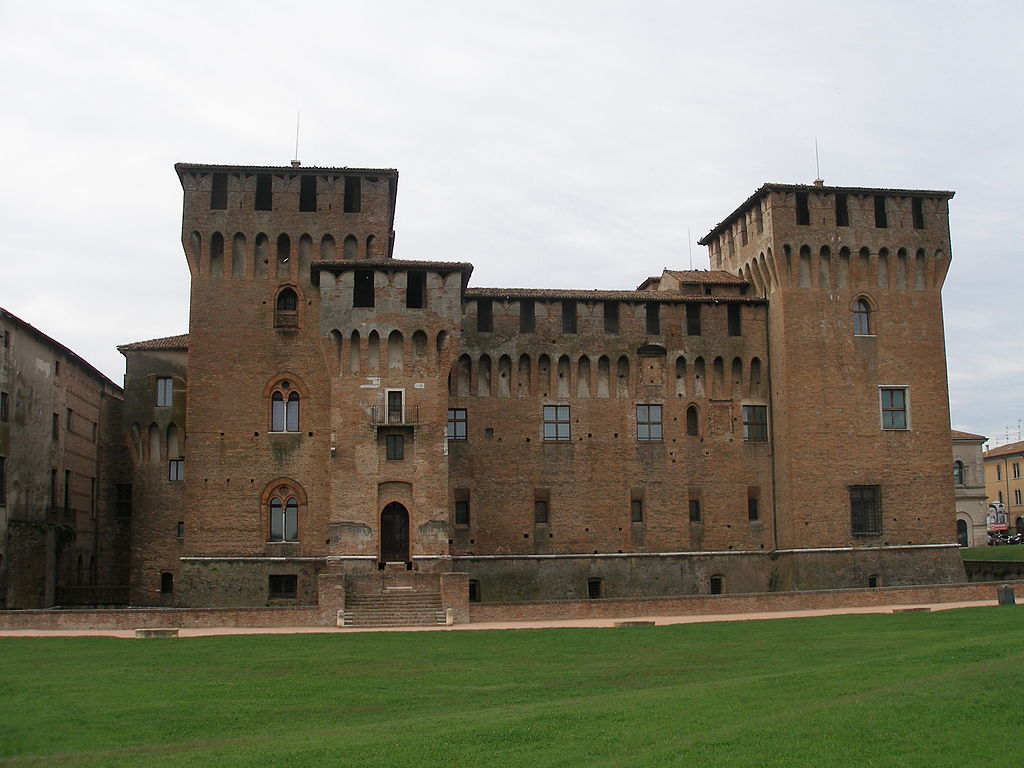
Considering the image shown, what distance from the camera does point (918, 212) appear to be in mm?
42250

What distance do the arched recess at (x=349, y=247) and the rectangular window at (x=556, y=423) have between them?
9346 mm

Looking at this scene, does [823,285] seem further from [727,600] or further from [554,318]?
[727,600]

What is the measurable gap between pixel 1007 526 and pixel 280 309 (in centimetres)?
6308

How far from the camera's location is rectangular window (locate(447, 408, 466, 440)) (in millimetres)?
40625

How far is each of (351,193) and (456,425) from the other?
31.2 ft

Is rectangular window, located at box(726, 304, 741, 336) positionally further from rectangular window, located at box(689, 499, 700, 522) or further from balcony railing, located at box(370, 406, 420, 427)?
balcony railing, located at box(370, 406, 420, 427)

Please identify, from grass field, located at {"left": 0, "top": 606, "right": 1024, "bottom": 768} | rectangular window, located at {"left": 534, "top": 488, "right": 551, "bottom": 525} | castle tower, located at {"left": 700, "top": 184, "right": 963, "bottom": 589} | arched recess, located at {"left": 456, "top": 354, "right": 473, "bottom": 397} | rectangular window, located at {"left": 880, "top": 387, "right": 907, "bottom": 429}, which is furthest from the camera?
rectangular window, located at {"left": 880, "top": 387, "right": 907, "bottom": 429}

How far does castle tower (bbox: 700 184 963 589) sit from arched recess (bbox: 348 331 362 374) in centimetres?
1606

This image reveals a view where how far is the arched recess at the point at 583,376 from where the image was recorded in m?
41.3

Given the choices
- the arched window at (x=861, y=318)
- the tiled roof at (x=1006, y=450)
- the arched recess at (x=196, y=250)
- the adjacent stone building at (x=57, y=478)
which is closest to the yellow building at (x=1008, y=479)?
the tiled roof at (x=1006, y=450)

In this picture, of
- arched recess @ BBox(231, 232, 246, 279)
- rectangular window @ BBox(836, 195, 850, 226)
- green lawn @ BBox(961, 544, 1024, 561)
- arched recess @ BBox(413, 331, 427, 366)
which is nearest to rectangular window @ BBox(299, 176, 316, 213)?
arched recess @ BBox(231, 232, 246, 279)

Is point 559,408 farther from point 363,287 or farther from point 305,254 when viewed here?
point 305,254

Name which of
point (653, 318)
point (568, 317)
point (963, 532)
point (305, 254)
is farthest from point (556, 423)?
point (963, 532)

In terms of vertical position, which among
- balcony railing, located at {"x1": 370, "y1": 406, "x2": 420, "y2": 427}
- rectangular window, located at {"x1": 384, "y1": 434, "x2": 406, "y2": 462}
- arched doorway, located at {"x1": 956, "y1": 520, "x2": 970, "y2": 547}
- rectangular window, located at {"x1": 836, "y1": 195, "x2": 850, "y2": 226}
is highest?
rectangular window, located at {"x1": 836, "y1": 195, "x2": 850, "y2": 226}
